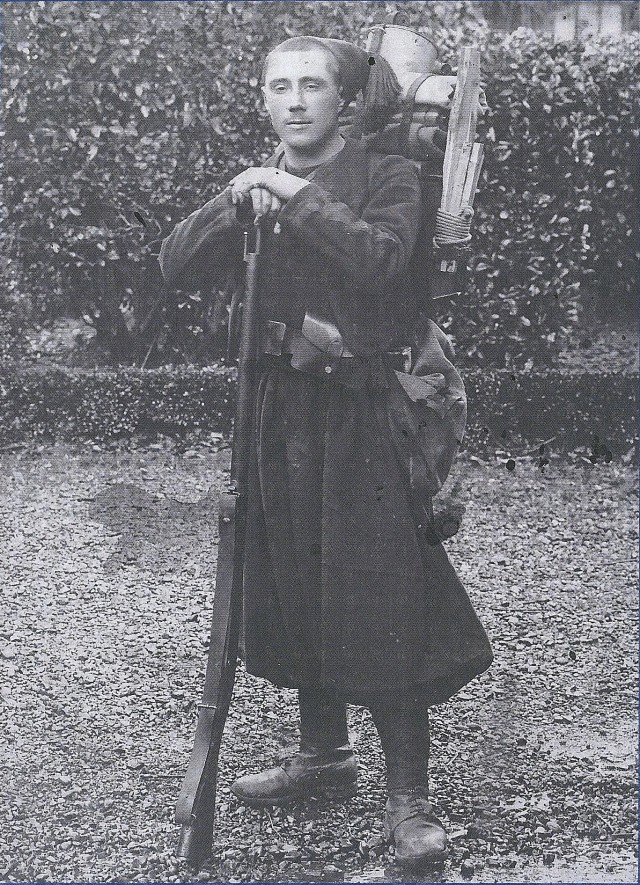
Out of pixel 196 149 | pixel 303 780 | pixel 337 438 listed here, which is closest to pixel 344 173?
pixel 337 438

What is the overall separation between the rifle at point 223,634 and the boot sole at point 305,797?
1.08 ft

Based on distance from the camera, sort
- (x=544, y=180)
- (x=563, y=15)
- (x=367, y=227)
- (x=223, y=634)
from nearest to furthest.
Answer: (x=367, y=227) → (x=223, y=634) → (x=544, y=180) → (x=563, y=15)

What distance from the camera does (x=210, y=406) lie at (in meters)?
5.04

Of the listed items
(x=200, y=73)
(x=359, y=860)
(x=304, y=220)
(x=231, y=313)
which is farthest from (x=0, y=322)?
(x=359, y=860)

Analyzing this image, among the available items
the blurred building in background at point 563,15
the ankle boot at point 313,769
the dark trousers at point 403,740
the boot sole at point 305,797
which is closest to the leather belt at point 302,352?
the dark trousers at point 403,740

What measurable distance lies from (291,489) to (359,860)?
1.01 meters

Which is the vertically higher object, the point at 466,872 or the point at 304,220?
the point at 304,220

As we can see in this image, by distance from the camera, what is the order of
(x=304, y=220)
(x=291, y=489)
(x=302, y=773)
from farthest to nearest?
1. (x=302, y=773)
2. (x=291, y=489)
3. (x=304, y=220)

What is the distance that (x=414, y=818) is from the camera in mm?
2920

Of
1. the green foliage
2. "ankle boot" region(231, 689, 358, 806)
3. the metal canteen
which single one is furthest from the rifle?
the green foliage

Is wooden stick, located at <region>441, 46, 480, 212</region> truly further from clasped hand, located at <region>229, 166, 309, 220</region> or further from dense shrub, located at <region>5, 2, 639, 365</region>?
dense shrub, located at <region>5, 2, 639, 365</region>

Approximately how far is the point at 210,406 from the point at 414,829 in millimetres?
2564

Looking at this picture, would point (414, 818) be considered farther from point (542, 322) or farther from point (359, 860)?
point (542, 322)

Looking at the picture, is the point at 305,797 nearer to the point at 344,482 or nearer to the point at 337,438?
the point at 344,482
